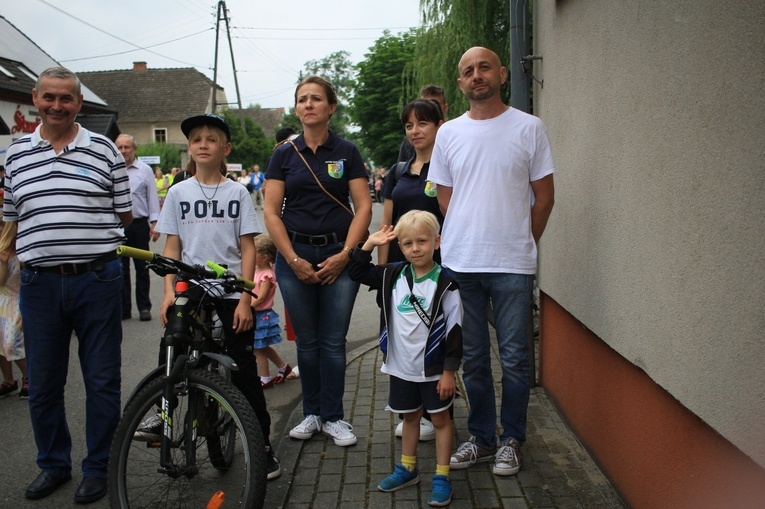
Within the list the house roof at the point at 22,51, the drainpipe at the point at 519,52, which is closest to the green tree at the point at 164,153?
the house roof at the point at 22,51

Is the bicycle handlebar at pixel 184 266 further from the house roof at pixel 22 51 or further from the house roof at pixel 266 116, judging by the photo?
the house roof at pixel 266 116

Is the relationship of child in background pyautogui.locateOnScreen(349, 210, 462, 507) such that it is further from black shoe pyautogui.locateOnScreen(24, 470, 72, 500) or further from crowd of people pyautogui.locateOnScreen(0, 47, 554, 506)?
black shoe pyautogui.locateOnScreen(24, 470, 72, 500)

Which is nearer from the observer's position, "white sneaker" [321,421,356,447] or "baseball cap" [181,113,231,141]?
"baseball cap" [181,113,231,141]

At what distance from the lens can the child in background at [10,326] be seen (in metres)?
5.84

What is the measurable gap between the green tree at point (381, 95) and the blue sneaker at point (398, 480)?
67.2 feet

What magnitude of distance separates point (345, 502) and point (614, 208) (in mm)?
1959

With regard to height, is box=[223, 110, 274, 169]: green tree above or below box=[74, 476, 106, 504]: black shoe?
above

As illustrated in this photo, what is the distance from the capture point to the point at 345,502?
12.5 feet

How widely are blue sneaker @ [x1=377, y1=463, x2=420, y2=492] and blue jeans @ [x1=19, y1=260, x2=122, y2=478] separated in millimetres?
1479

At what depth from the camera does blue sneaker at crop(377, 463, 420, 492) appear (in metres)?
3.89

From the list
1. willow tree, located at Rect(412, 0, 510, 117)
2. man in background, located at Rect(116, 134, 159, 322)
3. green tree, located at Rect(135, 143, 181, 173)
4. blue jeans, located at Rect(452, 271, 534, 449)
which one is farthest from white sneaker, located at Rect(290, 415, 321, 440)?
green tree, located at Rect(135, 143, 181, 173)

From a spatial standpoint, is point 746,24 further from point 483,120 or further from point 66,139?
point 66,139

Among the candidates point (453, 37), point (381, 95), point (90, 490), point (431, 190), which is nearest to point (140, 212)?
point (453, 37)

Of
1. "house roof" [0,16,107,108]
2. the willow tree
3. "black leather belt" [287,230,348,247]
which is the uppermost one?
"house roof" [0,16,107,108]
